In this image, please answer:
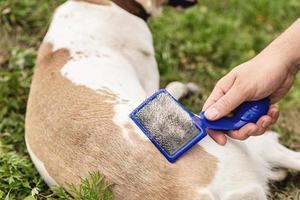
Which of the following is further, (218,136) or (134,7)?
(134,7)

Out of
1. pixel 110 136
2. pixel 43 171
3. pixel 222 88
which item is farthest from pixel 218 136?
pixel 43 171

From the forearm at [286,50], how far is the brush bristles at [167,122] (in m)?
0.50

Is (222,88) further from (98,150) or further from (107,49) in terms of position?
(107,49)

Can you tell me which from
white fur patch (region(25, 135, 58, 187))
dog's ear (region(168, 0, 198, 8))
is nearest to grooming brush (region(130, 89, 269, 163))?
white fur patch (region(25, 135, 58, 187))

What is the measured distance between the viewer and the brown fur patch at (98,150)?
268cm

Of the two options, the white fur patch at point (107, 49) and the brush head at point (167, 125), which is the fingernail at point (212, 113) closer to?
the brush head at point (167, 125)

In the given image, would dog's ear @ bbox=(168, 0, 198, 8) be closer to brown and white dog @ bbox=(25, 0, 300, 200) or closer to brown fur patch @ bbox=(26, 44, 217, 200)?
brown and white dog @ bbox=(25, 0, 300, 200)

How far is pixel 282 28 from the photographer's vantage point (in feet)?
18.4

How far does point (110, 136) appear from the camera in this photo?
2.90 meters

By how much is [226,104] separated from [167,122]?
0.30m

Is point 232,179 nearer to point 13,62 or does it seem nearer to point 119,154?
point 119,154

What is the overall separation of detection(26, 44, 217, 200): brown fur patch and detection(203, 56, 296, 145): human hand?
0.20 m

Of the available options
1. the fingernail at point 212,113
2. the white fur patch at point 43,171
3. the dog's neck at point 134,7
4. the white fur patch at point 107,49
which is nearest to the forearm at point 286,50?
the fingernail at point 212,113

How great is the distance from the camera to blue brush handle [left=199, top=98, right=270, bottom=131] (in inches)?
111
